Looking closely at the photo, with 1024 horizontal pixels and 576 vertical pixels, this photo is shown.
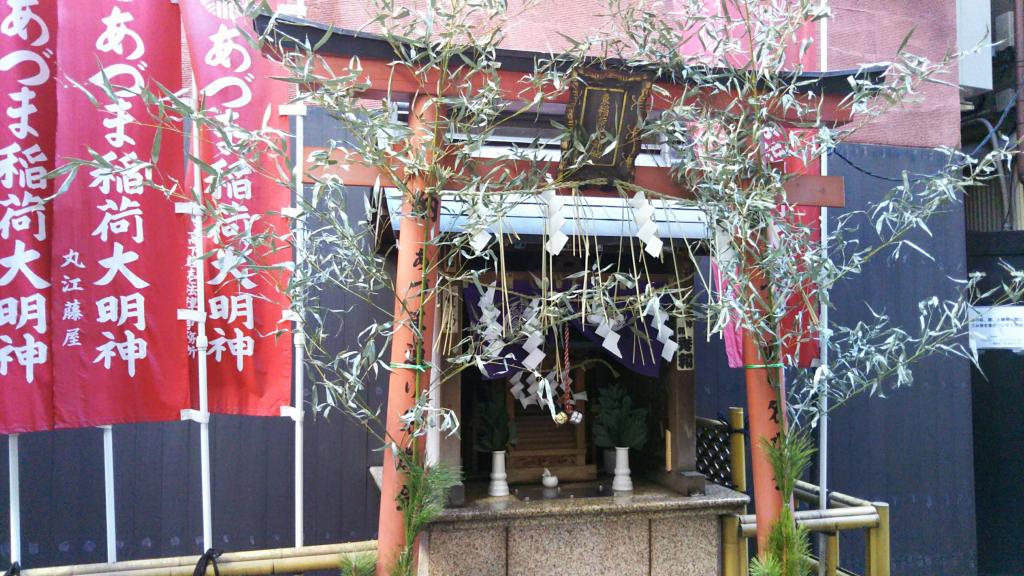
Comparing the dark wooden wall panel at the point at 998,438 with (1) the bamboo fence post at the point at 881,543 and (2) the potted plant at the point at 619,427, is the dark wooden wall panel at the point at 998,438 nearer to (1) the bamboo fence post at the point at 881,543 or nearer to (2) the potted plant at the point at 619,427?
(1) the bamboo fence post at the point at 881,543

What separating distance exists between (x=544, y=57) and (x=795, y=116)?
1.68 metres

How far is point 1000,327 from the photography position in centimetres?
783

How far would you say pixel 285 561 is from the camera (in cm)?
411

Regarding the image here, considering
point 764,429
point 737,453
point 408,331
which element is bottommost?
point 737,453

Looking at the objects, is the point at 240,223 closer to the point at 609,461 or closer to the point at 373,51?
the point at 373,51

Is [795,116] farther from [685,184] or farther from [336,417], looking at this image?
[336,417]

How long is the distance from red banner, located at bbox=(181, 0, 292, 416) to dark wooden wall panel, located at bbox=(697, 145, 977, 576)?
4.54 meters

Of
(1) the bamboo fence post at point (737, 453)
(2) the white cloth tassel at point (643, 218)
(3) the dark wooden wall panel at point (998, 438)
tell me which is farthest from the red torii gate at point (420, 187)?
(3) the dark wooden wall panel at point (998, 438)

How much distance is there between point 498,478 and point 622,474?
100 cm

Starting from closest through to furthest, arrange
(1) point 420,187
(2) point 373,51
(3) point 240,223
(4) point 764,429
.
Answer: (1) point 420,187 < (2) point 373,51 < (4) point 764,429 < (3) point 240,223

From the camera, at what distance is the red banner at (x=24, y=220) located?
4.06 metres

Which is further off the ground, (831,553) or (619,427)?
(619,427)

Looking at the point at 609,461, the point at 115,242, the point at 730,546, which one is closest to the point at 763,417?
the point at 730,546

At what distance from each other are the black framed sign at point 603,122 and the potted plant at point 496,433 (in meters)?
2.35
